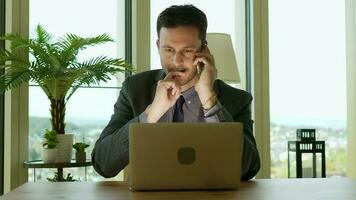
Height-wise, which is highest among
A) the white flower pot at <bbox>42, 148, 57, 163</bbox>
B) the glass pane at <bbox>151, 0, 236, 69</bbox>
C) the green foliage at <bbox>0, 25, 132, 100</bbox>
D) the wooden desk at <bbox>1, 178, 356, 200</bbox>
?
the glass pane at <bbox>151, 0, 236, 69</bbox>

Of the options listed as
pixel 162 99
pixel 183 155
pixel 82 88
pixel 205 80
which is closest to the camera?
pixel 183 155

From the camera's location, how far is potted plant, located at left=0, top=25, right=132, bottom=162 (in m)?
3.61

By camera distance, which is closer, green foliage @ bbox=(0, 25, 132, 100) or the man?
the man

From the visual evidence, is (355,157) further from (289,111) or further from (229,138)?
(229,138)

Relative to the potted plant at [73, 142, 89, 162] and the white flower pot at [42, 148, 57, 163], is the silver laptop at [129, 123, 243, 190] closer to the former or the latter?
the white flower pot at [42, 148, 57, 163]

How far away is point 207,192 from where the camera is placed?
1427mm

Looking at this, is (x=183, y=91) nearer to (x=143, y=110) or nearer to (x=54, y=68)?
(x=143, y=110)

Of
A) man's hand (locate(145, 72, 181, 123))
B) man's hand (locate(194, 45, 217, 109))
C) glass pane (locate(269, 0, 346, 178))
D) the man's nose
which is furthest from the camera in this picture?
glass pane (locate(269, 0, 346, 178))

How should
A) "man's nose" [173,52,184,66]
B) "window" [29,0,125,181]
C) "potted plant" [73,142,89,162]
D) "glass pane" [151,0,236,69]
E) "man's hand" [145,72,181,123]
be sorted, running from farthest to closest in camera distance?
"glass pane" [151,0,236,69], "window" [29,0,125,181], "potted plant" [73,142,89,162], "man's nose" [173,52,184,66], "man's hand" [145,72,181,123]

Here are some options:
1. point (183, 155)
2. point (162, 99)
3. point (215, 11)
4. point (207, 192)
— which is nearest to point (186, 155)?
point (183, 155)

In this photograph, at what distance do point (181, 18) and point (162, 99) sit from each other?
45 centimetres

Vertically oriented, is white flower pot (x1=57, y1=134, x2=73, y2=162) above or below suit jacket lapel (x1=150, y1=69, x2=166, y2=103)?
below

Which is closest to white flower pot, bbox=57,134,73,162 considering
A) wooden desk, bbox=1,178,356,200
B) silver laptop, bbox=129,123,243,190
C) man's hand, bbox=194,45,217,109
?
man's hand, bbox=194,45,217,109

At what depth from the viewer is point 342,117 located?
189 inches
